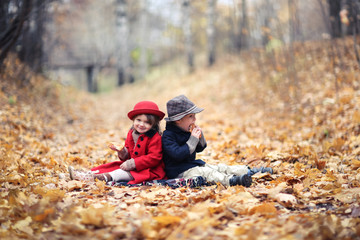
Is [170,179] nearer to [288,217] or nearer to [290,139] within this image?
[288,217]

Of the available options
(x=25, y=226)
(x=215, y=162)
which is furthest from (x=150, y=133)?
(x=25, y=226)

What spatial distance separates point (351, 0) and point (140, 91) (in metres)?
14.4

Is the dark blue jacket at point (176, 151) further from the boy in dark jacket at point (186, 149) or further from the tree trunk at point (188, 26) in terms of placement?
the tree trunk at point (188, 26)

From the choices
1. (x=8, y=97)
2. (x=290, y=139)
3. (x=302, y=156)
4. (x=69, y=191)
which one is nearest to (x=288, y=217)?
(x=69, y=191)

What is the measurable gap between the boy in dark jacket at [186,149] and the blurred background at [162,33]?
4.38 metres

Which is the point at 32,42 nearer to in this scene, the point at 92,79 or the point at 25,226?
the point at 25,226

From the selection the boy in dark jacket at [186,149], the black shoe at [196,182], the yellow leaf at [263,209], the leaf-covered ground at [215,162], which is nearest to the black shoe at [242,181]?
the boy in dark jacket at [186,149]

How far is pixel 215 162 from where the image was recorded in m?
4.40

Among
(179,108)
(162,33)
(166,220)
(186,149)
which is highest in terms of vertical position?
(162,33)

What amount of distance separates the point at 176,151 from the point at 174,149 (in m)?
0.03

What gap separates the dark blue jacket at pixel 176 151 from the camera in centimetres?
333

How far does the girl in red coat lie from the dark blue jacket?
8 cm

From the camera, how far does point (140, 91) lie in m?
19.6

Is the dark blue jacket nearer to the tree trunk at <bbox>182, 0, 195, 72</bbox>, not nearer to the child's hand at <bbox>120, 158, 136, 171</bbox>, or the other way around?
Result: the child's hand at <bbox>120, 158, 136, 171</bbox>
